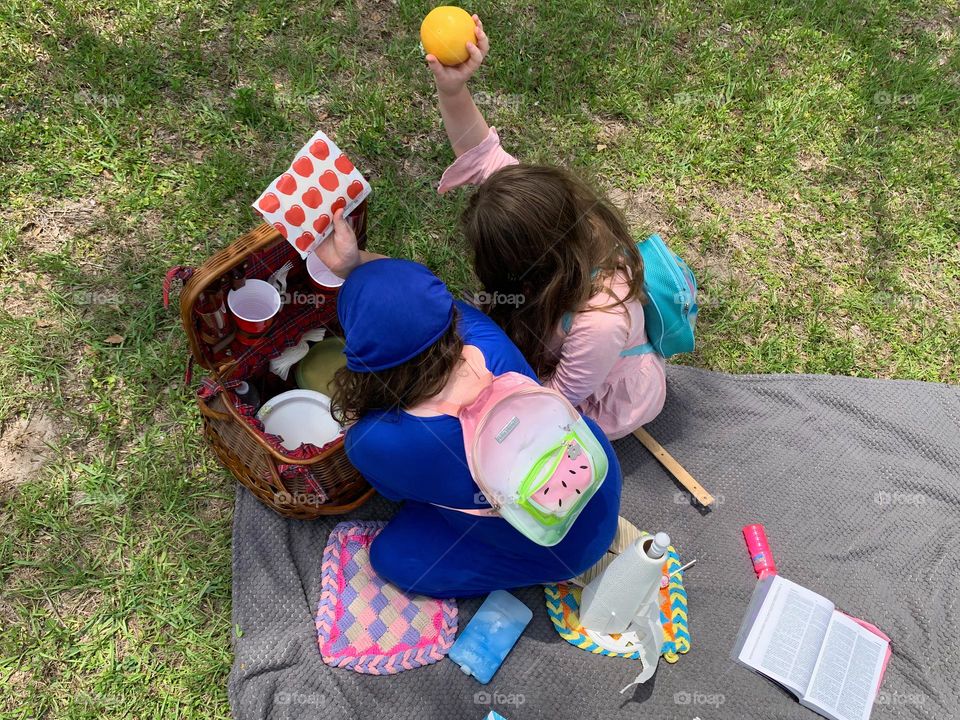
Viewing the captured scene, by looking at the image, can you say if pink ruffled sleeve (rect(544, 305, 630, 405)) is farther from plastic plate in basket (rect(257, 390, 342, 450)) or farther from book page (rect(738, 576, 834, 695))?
book page (rect(738, 576, 834, 695))

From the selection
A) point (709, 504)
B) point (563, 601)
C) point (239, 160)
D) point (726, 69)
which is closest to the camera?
point (563, 601)

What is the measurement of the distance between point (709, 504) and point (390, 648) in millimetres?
1358

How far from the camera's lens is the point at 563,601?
2340mm

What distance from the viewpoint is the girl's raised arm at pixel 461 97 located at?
2191mm

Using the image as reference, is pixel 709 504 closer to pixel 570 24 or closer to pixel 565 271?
pixel 565 271

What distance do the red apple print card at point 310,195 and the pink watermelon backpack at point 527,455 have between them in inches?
27.5

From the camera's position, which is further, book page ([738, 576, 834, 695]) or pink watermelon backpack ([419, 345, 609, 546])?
book page ([738, 576, 834, 695])

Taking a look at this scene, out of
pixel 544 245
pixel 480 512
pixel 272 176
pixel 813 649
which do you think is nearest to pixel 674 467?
pixel 813 649

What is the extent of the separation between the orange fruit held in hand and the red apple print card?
518mm

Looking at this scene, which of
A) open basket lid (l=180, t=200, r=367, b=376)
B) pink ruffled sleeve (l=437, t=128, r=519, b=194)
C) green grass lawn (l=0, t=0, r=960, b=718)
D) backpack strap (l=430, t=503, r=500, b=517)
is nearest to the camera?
backpack strap (l=430, t=503, r=500, b=517)

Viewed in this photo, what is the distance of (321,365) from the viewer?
2.56 m

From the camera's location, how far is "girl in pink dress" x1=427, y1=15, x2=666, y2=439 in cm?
190

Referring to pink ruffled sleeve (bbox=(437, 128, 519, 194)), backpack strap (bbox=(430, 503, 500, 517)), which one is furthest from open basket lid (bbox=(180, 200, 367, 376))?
backpack strap (bbox=(430, 503, 500, 517))

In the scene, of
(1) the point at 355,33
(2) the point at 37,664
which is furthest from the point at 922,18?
(2) the point at 37,664
